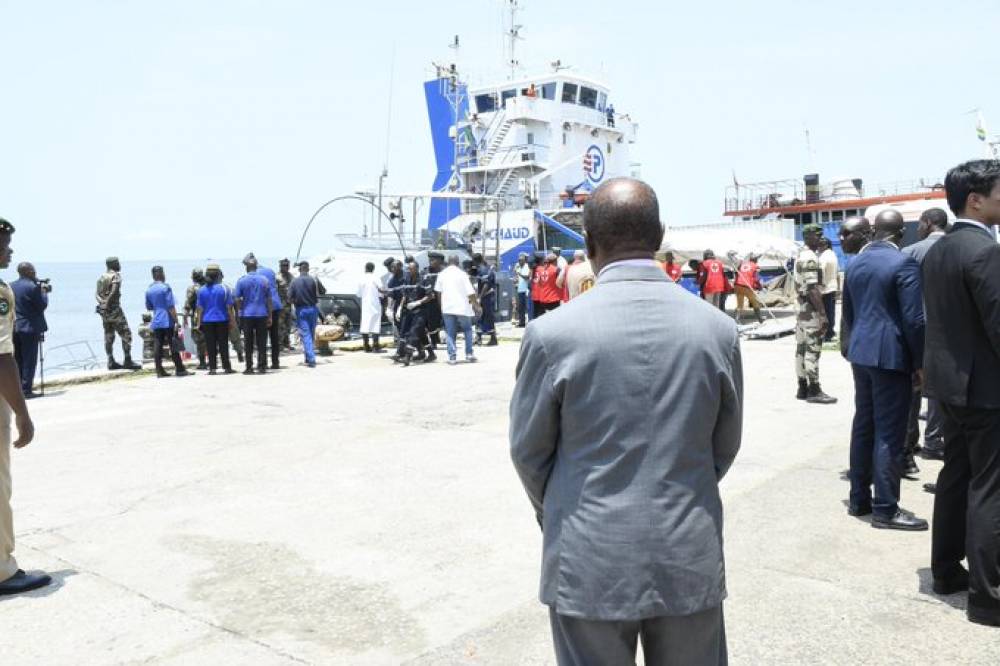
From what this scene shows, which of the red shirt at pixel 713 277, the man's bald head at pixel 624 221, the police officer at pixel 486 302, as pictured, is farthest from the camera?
the red shirt at pixel 713 277

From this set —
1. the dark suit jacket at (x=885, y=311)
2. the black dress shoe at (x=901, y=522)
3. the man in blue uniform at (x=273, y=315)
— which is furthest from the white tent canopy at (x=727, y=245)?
the black dress shoe at (x=901, y=522)

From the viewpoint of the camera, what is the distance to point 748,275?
682 inches

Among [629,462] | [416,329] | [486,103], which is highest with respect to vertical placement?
[486,103]

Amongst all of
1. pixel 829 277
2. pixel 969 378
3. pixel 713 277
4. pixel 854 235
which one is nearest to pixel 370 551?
pixel 969 378

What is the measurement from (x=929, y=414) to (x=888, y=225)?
2.14m

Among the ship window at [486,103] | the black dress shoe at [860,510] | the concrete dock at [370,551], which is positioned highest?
the ship window at [486,103]

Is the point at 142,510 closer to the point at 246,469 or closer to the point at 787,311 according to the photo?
the point at 246,469

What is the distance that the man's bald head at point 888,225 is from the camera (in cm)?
504

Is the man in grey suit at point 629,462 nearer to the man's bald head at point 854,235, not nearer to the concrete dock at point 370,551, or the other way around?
the concrete dock at point 370,551

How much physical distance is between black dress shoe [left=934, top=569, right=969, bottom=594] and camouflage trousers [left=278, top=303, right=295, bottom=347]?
39.3ft

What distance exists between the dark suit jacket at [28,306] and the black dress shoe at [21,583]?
24.0 ft

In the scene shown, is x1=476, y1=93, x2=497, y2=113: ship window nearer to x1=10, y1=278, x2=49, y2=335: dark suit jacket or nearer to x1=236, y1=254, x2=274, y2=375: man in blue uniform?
x1=236, y1=254, x2=274, y2=375: man in blue uniform

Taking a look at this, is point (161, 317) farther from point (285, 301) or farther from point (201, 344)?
point (285, 301)

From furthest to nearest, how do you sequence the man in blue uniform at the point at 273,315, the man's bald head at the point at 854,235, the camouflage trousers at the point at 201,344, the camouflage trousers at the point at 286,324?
the camouflage trousers at the point at 286,324 → the camouflage trousers at the point at 201,344 → the man in blue uniform at the point at 273,315 → the man's bald head at the point at 854,235
